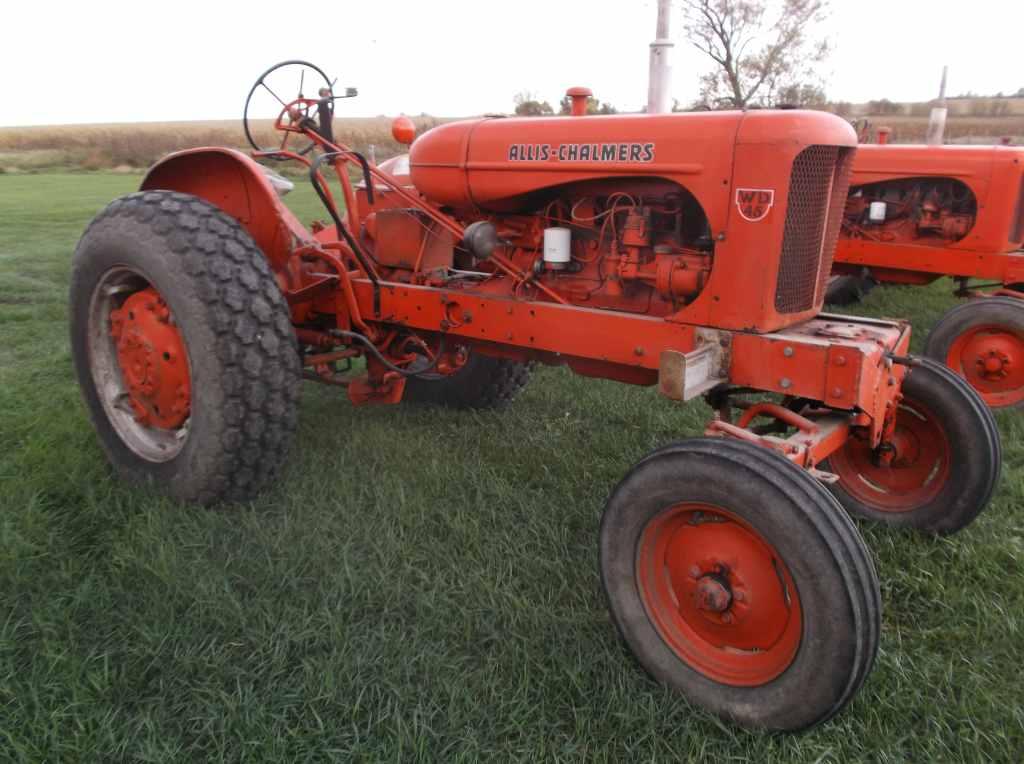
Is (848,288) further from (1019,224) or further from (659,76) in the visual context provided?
(659,76)

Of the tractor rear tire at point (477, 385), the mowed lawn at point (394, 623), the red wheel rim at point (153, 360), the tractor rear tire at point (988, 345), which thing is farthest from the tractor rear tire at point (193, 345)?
the tractor rear tire at point (988, 345)

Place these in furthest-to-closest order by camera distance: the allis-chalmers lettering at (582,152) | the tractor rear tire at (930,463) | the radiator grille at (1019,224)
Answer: the radiator grille at (1019,224) < the tractor rear tire at (930,463) < the allis-chalmers lettering at (582,152)

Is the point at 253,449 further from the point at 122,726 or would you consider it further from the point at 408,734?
the point at 408,734

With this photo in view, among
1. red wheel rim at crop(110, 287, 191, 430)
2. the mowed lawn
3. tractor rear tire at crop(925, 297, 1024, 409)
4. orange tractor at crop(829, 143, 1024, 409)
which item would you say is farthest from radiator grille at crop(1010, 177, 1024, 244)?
red wheel rim at crop(110, 287, 191, 430)

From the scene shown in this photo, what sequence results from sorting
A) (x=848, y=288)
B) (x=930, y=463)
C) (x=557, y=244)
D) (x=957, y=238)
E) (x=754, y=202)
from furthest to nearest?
1. (x=848, y=288)
2. (x=957, y=238)
3. (x=930, y=463)
4. (x=557, y=244)
5. (x=754, y=202)

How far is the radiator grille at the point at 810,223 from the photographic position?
2230 millimetres

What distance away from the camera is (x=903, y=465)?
115 inches

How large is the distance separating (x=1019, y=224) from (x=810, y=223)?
368 cm

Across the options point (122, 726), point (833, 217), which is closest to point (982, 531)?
point (833, 217)

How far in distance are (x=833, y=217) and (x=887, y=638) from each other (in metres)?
1.31

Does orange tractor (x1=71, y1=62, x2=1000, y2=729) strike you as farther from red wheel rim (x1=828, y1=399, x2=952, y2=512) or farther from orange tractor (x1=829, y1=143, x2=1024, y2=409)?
orange tractor (x1=829, y1=143, x2=1024, y2=409)

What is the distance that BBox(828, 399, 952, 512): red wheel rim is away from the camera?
9.21 ft

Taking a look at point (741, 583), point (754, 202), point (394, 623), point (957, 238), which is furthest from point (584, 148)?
point (957, 238)

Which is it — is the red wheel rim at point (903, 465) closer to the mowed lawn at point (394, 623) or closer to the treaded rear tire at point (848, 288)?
the mowed lawn at point (394, 623)
